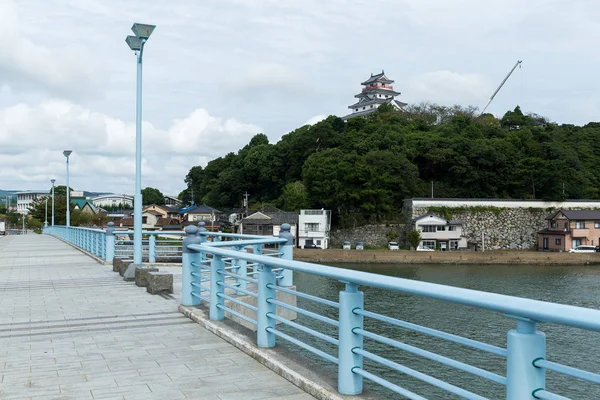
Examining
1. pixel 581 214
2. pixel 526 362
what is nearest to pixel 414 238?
pixel 581 214

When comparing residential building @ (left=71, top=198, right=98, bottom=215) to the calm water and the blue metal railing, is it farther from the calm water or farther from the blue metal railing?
the blue metal railing

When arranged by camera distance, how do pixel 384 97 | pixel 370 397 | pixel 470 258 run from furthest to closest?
pixel 384 97 < pixel 470 258 < pixel 370 397

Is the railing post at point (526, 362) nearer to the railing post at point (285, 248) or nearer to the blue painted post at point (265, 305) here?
the blue painted post at point (265, 305)

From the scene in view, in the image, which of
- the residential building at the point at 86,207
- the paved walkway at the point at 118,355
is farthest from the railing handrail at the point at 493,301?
the residential building at the point at 86,207

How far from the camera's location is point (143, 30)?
37.1ft

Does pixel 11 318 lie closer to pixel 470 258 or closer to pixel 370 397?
pixel 370 397

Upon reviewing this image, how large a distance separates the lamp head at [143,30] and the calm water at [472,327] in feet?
24.6

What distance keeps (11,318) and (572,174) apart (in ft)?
219

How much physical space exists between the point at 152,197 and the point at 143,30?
373ft

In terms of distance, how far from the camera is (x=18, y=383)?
14.0 ft

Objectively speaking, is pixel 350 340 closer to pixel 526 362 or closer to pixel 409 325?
pixel 409 325

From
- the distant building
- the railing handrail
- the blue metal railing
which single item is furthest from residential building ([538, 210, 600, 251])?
the railing handrail

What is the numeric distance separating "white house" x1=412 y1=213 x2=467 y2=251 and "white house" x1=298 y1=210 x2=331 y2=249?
949cm

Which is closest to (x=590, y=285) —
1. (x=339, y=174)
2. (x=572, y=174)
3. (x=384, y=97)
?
(x=339, y=174)
